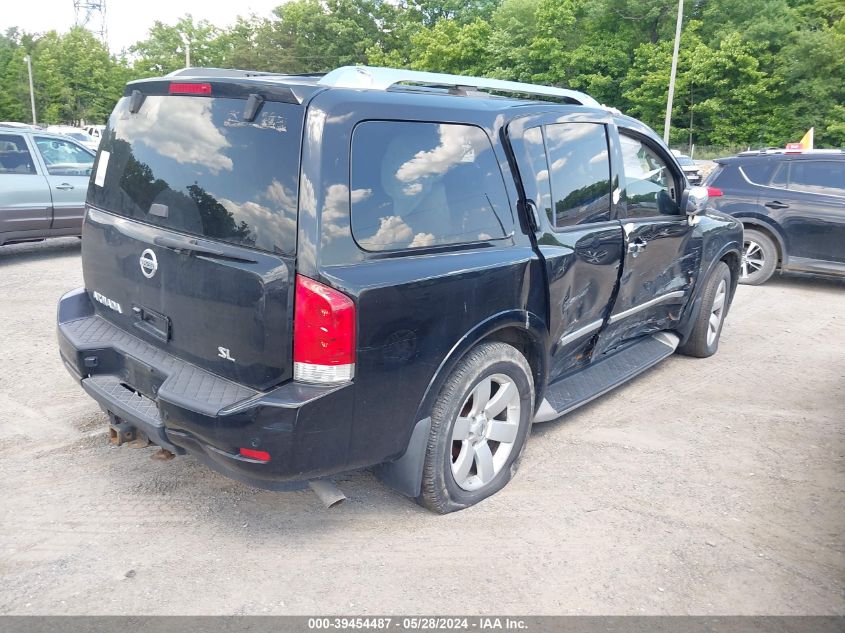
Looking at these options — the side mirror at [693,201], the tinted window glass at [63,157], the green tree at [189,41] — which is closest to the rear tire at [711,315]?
the side mirror at [693,201]

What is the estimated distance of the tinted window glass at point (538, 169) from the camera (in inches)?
145

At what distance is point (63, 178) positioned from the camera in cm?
958

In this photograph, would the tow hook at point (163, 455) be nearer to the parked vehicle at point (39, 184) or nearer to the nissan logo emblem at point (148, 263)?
the nissan logo emblem at point (148, 263)

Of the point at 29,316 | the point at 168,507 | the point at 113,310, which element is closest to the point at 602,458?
the point at 168,507

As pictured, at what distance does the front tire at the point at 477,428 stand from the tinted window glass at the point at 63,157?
7.81 meters

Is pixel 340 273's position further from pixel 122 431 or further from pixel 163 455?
pixel 163 455

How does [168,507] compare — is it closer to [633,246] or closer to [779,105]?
[633,246]

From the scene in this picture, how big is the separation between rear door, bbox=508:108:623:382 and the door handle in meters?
0.16

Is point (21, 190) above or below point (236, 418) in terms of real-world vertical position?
above

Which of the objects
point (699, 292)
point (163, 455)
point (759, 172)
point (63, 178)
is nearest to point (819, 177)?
point (759, 172)

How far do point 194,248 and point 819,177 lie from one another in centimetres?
862

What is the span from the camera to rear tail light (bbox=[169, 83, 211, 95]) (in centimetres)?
307

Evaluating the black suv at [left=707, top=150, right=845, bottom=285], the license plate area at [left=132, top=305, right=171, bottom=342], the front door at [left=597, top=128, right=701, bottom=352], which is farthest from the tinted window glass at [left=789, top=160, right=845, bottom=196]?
the license plate area at [left=132, top=305, right=171, bottom=342]

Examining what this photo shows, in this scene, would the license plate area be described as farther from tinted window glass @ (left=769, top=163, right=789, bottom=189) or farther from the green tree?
the green tree
